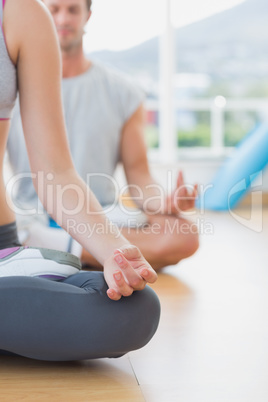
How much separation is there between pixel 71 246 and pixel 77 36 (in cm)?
85

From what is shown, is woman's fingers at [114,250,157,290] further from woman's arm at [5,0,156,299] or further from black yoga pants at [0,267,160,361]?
woman's arm at [5,0,156,299]

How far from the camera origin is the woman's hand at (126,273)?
113 centimetres

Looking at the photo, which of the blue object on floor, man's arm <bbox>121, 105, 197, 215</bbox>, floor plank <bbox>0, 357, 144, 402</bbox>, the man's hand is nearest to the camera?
floor plank <bbox>0, 357, 144, 402</bbox>

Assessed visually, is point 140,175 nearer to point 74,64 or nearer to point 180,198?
point 180,198

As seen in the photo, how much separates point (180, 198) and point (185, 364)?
0.92 meters

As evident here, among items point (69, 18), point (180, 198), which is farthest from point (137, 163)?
point (69, 18)

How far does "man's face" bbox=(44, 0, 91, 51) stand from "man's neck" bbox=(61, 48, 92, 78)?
0.07 metres

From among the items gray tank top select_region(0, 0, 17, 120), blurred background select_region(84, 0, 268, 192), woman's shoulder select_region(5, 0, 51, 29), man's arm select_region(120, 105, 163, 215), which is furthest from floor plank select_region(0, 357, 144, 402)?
blurred background select_region(84, 0, 268, 192)

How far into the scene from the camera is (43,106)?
52.0 inches

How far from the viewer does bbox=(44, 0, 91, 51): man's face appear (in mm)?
2396

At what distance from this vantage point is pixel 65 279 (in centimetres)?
127

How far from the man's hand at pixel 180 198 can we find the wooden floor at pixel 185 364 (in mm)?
280

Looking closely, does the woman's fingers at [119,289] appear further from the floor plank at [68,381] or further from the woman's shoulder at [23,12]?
the woman's shoulder at [23,12]

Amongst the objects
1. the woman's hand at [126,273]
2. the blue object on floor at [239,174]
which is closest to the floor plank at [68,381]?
the woman's hand at [126,273]
